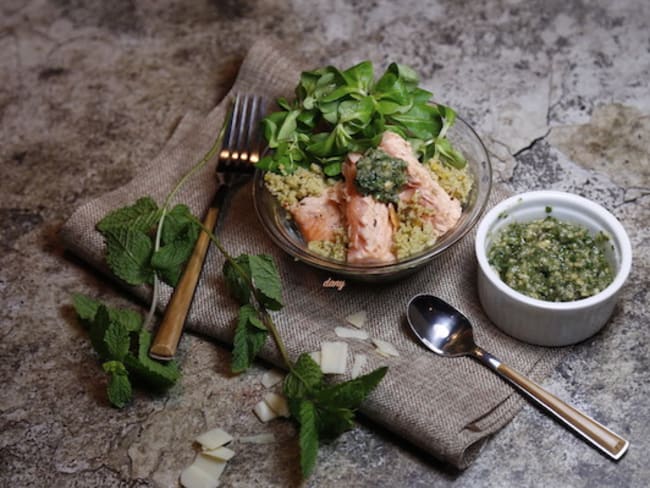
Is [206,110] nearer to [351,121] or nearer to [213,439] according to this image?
[351,121]

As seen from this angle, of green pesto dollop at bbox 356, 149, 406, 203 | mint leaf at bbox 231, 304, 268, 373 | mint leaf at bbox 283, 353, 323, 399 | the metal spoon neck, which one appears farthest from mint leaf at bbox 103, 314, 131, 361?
the metal spoon neck

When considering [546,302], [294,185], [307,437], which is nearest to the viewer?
[307,437]

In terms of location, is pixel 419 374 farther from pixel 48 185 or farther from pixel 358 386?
pixel 48 185

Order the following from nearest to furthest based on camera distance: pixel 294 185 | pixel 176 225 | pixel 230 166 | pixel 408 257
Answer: pixel 408 257 < pixel 294 185 < pixel 176 225 < pixel 230 166

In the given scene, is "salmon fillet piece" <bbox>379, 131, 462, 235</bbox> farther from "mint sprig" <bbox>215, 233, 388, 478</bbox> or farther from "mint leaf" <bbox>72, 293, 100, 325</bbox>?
"mint leaf" <bbox>72, 293, 100, 325</bbox>

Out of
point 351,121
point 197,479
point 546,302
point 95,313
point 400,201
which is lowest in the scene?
point 197,479

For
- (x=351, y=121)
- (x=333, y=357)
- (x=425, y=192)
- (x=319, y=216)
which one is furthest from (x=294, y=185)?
(x=333, y=357)
